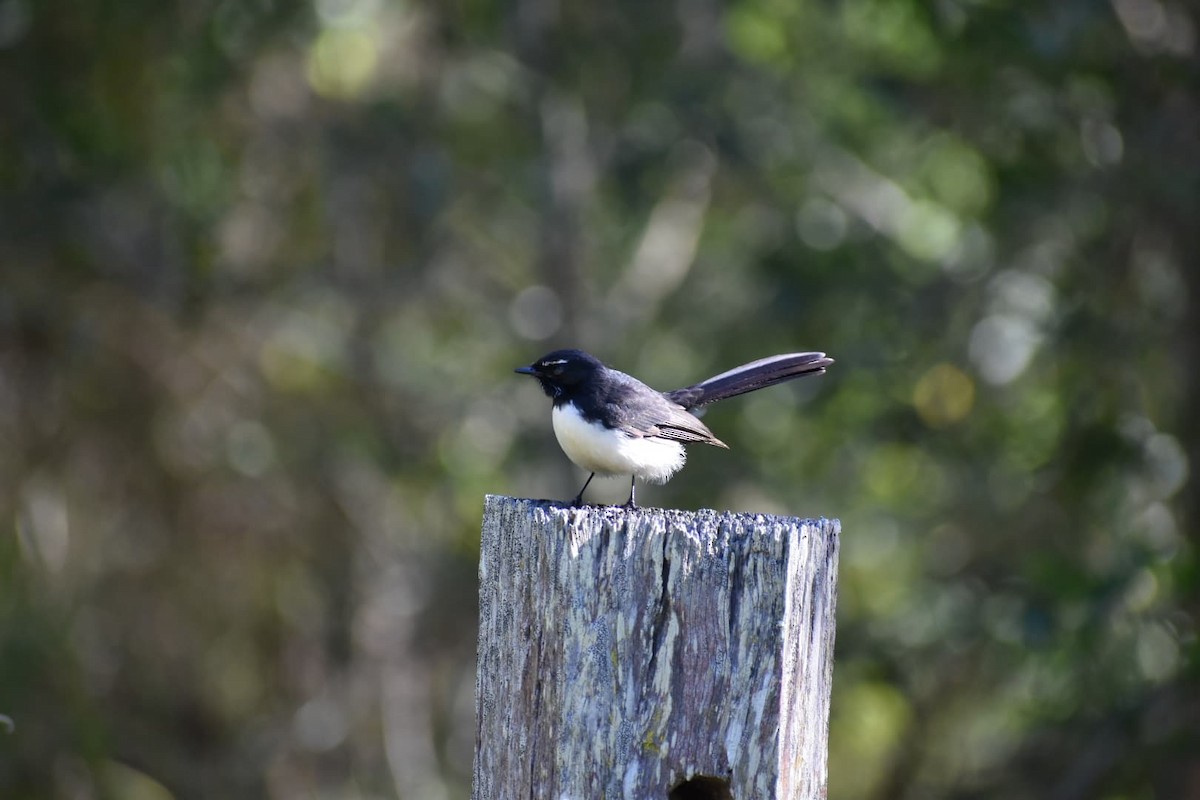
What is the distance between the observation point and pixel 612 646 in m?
2.74

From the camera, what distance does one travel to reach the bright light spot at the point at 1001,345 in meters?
8.48

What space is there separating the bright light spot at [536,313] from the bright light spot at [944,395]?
3.00 m

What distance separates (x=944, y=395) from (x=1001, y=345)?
53 cm

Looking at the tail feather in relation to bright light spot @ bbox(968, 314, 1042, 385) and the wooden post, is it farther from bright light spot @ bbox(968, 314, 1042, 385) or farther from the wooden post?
bright light spot @ bbox(968, 314, 1042, 385)

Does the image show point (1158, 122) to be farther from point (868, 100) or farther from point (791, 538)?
point (791, 538)

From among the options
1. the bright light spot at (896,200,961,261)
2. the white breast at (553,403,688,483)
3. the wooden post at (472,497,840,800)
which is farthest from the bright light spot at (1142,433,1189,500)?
the wooden post at (472,497,840,800)

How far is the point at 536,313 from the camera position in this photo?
10578mm

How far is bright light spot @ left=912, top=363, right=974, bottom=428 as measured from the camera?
8500 mm

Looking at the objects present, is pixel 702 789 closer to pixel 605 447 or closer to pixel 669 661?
pixel 669 661

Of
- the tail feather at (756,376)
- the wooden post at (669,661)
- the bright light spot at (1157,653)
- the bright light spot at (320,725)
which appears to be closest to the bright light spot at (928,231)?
the bright light spot at (1157,653)

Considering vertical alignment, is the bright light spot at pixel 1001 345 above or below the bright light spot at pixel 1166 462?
above

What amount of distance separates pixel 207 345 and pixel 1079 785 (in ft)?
23.0

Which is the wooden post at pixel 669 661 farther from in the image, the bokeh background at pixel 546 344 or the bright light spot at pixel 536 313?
the bright light spot at pixel 536 313

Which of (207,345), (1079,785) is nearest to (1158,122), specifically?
(1079,785)
